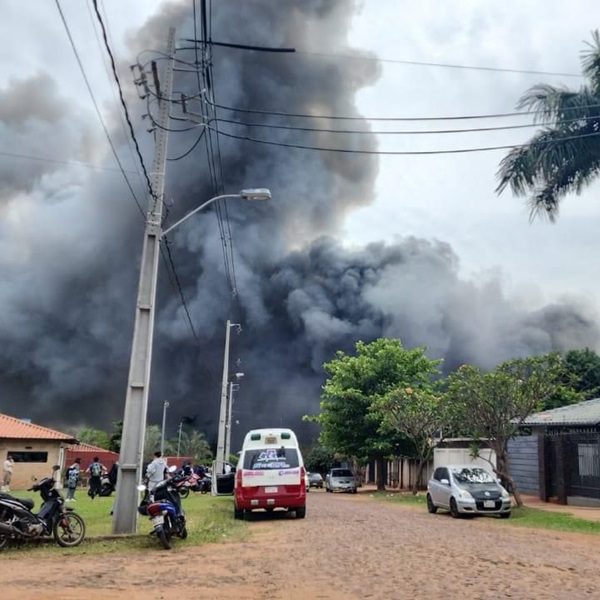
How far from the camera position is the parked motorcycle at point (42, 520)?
10484 millimetres

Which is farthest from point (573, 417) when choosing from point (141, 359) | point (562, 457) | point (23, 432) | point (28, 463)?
point (23, 432)

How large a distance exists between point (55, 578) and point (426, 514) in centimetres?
1308

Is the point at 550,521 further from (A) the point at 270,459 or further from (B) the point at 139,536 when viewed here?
(B) the point at 139,536

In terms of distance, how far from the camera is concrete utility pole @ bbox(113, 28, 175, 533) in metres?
12.4

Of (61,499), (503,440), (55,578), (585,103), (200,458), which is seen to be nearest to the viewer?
(55,578)

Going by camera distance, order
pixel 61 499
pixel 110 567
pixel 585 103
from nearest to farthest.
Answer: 1. pixel 110 567
2. pixel 61 499
3. pixel 585 103

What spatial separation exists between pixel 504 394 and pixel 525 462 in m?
9.07

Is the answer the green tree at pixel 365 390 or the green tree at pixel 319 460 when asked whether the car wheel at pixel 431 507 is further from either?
the green tree at pixel 319 460

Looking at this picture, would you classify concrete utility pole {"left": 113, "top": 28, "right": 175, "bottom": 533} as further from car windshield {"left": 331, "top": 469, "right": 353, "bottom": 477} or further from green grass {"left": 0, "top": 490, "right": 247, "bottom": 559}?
car windshield {"left": 331, "top": 469, "right": 353, "bottom": 477}

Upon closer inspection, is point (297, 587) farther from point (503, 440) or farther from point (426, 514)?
point (503, 440)

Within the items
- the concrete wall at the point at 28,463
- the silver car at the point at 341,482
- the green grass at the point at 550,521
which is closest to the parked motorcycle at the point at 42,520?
the green grass at the point at 550,521

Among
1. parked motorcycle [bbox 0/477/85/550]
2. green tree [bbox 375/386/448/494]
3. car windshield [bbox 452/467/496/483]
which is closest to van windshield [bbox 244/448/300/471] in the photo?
car windshield [bbox 452/467/496/483]

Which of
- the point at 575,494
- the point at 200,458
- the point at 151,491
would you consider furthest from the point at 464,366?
the point at 200,458

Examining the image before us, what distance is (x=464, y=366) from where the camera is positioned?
20.9 m
